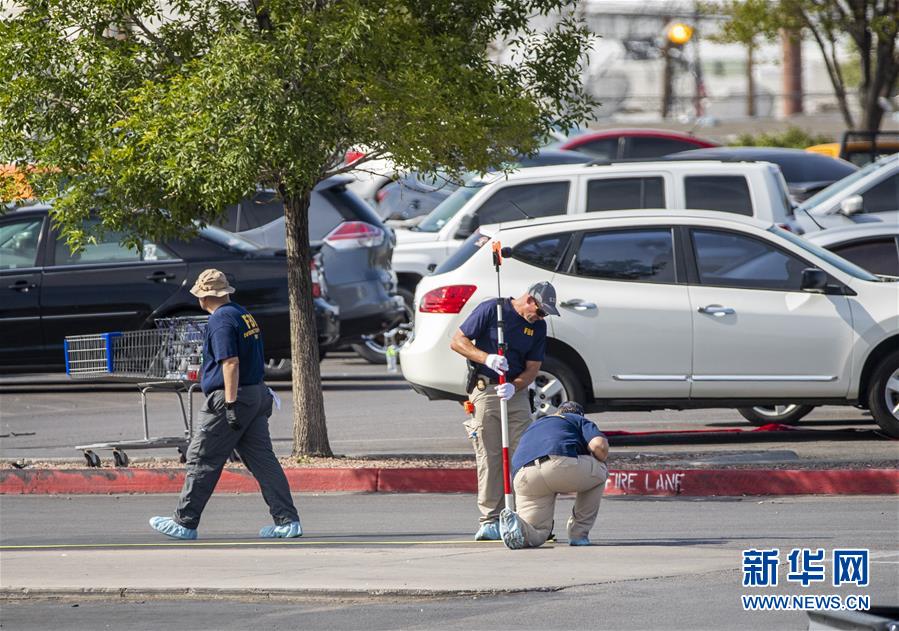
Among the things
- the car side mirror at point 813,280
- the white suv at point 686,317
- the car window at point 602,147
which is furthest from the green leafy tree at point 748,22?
the car side mirror at point 813,280

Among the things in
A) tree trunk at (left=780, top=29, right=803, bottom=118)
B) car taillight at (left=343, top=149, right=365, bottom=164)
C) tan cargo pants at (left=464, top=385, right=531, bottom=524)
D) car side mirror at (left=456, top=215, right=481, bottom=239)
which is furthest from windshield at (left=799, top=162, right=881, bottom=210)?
tree trunk at (left=780, top=29, right=803, bottom=118)

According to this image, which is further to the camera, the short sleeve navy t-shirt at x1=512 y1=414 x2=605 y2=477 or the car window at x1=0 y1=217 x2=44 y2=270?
the car window at x1=0 y1=217 x2=44 y2=270

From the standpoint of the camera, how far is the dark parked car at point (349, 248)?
16.6m

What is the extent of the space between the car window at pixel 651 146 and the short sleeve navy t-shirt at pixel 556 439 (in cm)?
2052

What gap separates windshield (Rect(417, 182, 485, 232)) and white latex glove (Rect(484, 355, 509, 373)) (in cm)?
982

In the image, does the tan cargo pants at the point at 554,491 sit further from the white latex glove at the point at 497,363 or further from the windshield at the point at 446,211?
the windshield at the point at 446,211

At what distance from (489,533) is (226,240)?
771cm

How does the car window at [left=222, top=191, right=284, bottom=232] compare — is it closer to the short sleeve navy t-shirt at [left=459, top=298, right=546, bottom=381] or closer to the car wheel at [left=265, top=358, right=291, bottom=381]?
the car wheel at [left=265, top=358, right=291, bottom=381]

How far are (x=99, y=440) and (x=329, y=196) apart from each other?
4.83 meters

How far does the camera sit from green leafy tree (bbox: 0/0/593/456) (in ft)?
34.2

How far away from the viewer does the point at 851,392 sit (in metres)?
12.1

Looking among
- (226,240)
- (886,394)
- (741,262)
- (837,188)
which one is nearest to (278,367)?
(226,240)

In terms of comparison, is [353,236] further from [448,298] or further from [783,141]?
[783,141]

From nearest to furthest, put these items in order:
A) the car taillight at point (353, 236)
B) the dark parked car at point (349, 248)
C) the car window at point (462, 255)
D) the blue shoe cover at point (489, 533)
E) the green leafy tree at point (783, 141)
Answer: the blue shoe cover at point (489, 533) → the car window at point (462, 255) → the dark parked car at point (349, 248) → the car taillight at point (353, 236) → the green leafy tree at point (783, 141)
